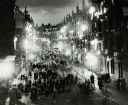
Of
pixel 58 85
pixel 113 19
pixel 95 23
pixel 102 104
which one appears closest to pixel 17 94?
pixel 58 85

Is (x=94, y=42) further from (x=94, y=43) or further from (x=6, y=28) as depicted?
(x=6, y=28)

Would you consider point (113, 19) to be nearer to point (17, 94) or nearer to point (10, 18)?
point (10, 18)

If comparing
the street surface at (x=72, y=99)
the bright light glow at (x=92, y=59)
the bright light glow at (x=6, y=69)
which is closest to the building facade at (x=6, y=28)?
the bright light glow at (x=6, y=69)

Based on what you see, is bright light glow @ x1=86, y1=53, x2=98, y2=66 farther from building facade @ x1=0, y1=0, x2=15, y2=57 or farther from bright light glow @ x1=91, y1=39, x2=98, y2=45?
building facade @ x1=0, y1=0, x2=15, y2=57

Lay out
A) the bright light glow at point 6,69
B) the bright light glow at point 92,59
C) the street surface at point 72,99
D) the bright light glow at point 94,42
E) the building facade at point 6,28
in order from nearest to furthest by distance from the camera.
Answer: the street surface at point 72,99
the bright light glow at point 6,69
the building facade at point 6,28
the bright light glow at point 94,42
the bright light glow at point 92,59

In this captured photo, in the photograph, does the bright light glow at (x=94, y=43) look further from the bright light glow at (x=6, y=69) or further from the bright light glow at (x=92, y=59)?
the bright light glow at (x=6, y=69)

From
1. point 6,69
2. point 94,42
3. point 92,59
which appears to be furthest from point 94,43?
point 6,69

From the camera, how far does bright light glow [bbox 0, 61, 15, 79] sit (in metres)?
43.8

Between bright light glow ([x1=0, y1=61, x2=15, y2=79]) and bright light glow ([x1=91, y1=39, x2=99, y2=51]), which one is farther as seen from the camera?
bright light glow ([x1=91, y1=39, x2=99, y2=51])

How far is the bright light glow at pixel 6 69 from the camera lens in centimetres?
4375

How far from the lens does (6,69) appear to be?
152 feet

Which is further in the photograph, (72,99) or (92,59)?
(92,59)

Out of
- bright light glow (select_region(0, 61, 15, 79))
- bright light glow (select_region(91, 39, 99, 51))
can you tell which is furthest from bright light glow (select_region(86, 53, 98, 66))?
bright light glow (select_region(0, 61, 15, 79))

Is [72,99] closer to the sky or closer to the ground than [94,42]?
closer to the ground
